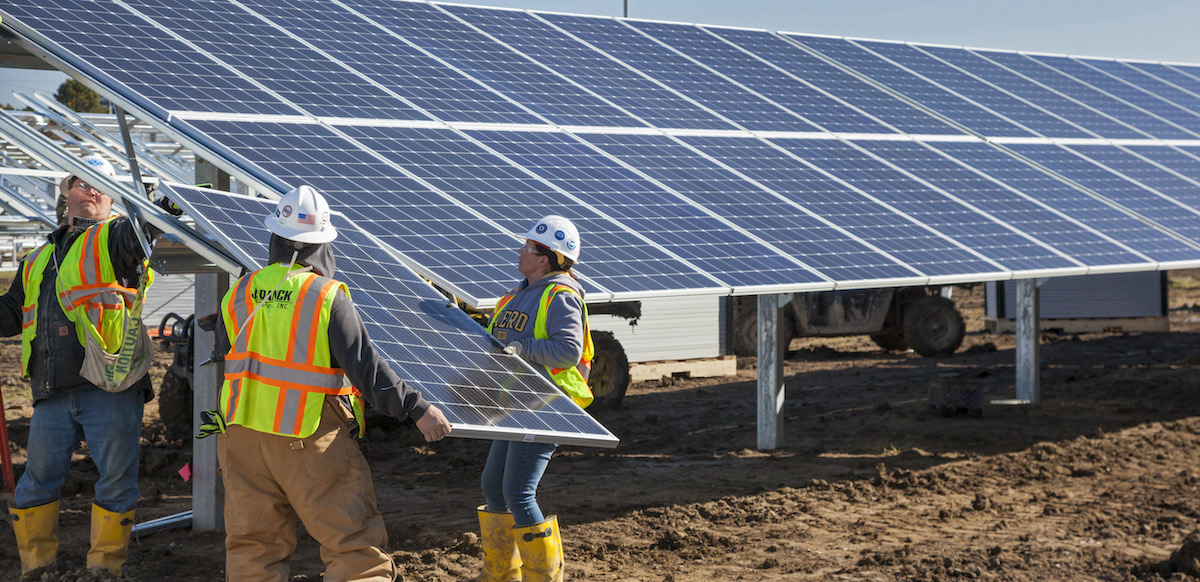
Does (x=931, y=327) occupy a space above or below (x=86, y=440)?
above

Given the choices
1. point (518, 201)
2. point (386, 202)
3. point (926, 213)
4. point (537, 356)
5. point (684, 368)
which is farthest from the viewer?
point (684, 368)

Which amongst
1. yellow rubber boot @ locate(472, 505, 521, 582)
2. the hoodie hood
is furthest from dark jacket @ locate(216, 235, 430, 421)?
yellow rubber boot @ locate(472, 505, 521, 582)

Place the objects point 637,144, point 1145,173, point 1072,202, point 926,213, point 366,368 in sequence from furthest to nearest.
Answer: point 1145,173, point 1072,202, point 926,213, point 637,144, point 366,368

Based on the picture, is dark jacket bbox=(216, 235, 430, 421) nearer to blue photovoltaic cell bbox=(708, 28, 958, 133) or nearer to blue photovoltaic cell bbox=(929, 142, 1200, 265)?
blue photovoltaic cell bbox=(929, 142, 1200, 265)

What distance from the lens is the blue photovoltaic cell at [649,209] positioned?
26.3 feet

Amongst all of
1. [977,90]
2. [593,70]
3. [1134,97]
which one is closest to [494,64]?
[593,70]

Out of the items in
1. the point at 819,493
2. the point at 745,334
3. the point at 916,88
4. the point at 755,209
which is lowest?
the point at 819,493

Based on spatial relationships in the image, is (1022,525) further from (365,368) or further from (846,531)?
(365,368)

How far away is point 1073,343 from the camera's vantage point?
72.2ft

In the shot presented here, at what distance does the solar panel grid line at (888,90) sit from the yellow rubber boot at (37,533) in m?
9.42

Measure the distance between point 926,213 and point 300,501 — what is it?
704 cm

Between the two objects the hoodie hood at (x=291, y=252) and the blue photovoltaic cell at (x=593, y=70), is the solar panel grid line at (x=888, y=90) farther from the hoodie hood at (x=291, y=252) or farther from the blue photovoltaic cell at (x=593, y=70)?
the hoodie hood at (x=291, y=252)

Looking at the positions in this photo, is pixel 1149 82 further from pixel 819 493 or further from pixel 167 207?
pixel 167 207

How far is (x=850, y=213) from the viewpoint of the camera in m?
9.68
